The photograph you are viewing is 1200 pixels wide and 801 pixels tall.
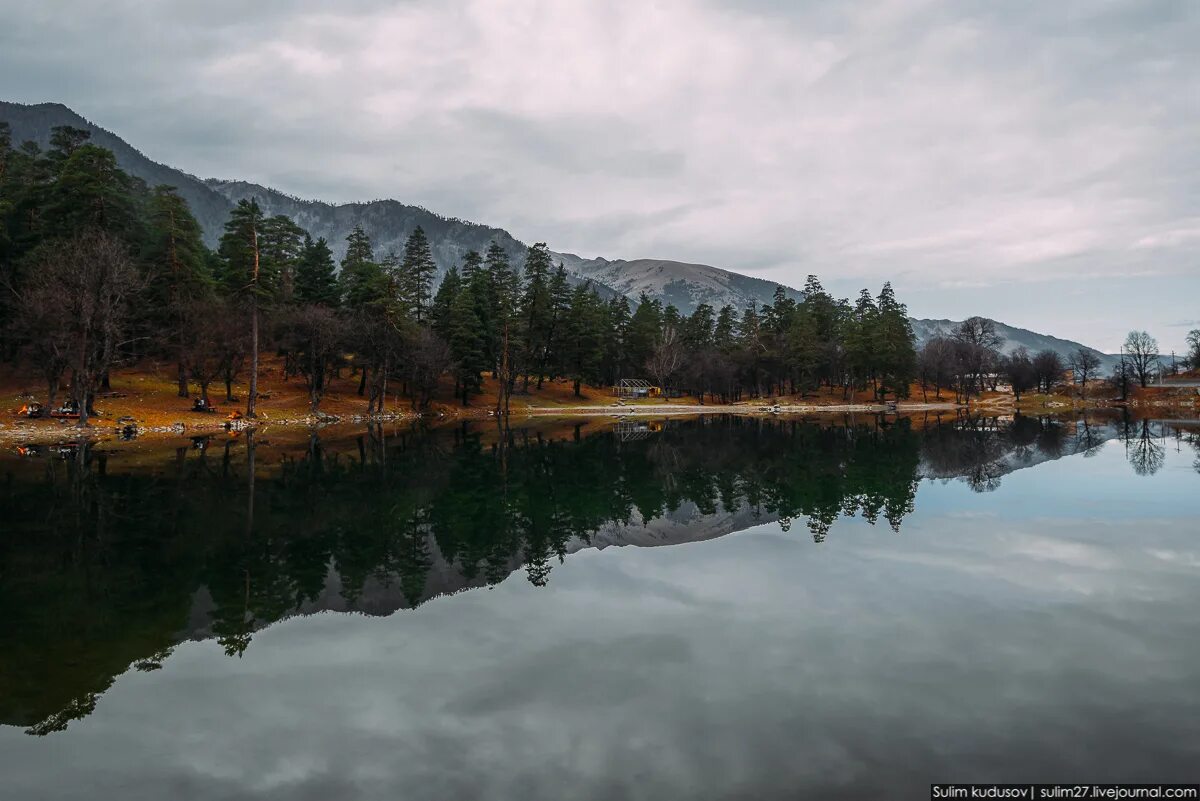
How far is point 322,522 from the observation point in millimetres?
20234

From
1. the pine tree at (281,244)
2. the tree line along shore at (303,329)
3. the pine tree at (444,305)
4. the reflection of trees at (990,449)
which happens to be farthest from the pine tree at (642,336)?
the reflection of trees at (990,449)

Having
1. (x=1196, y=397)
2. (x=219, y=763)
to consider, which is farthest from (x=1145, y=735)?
(x=1196, y=397)

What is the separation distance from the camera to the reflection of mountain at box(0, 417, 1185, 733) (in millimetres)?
11477

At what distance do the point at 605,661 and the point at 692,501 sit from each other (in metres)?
15.4

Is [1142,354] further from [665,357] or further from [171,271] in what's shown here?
[171,271]

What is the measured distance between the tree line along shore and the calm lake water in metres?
33.4

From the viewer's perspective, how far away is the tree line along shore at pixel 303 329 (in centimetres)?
5253

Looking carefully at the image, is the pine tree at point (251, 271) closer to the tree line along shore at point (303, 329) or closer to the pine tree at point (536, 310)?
the tree line along shore at point (303, 329)

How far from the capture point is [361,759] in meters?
7.22

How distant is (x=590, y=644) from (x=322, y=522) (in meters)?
12.7

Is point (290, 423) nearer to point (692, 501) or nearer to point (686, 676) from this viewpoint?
point (692, 501)

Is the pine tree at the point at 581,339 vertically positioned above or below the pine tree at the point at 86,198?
below

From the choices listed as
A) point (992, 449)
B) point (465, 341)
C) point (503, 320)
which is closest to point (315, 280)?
point (465, 341)

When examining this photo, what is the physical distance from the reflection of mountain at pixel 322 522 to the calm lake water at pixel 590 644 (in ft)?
0.37
